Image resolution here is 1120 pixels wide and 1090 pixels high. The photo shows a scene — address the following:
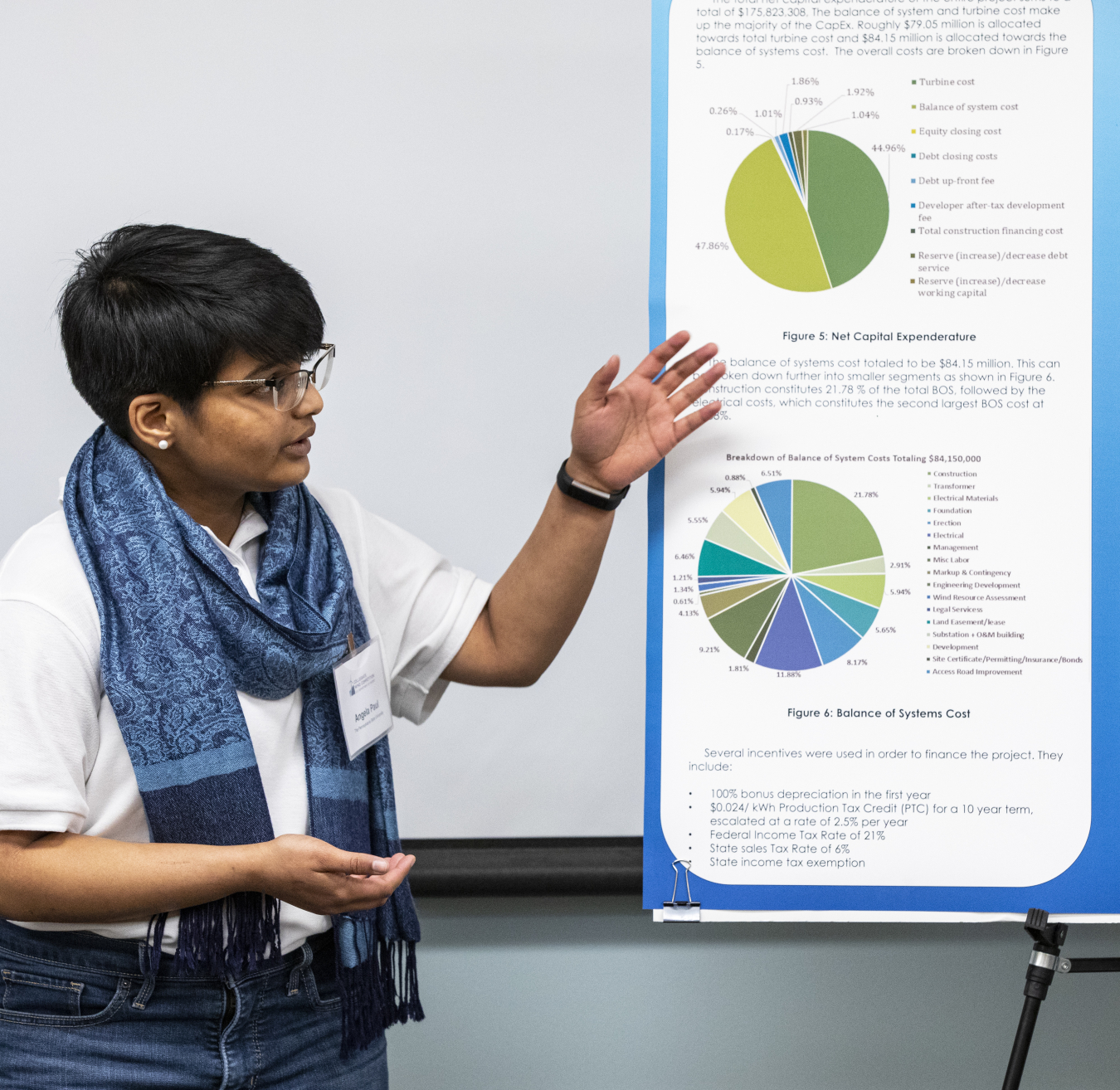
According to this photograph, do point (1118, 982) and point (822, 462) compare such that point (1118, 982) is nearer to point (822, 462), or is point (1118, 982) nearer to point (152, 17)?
point (822, 462)

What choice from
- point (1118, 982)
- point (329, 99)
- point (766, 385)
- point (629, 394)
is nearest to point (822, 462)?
point (766, 385)

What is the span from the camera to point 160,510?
3.59 ft

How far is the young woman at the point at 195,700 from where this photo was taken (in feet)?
3.25

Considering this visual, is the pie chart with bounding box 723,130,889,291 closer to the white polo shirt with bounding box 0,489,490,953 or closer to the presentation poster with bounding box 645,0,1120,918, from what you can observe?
the presentation poster with bounding box 645,0,1120,918

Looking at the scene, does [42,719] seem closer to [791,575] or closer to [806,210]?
[791,575]

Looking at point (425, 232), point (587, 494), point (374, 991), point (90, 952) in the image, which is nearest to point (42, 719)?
point (90, 952)

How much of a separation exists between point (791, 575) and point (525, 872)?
0.85 meters

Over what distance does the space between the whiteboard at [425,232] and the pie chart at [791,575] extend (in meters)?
0.61

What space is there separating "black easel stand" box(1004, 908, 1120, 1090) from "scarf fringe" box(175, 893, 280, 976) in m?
0.85

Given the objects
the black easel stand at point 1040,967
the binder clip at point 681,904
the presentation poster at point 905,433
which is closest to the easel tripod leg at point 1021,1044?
the black easel stand at point 1040,967

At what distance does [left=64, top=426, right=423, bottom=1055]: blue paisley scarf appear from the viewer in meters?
1.05

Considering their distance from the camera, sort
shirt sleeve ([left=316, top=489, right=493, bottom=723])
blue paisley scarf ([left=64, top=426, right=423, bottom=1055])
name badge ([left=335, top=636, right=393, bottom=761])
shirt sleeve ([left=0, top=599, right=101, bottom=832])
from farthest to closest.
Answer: shirt sleeve ([left=316, top=489, right=493, bottom=723]), name badge ([left=335, top=636, right=393, bottom=761]), blue paisley scarf ([left=64, top=426, right=423, bottom=1055]), shirt sleeve ([left=0, top=599, right=101, bottom=832])

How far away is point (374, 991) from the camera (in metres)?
1.21

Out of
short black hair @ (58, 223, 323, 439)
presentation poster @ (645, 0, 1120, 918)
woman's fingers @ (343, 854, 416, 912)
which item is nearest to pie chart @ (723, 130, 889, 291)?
presentation poster @ (645, 0, 1120, 918)
